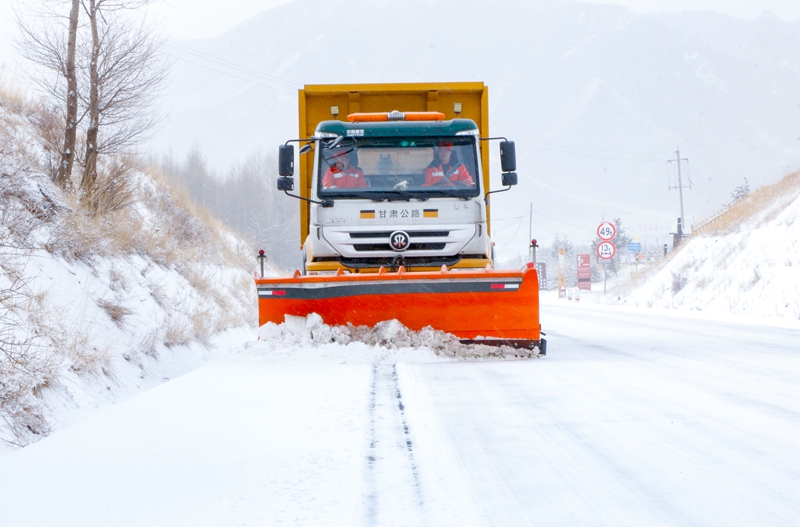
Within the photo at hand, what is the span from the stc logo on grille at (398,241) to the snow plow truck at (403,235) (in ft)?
0.04

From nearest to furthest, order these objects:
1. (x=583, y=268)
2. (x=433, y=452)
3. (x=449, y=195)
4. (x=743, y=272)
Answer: (x=433, y=452) → (x=449, y=195) → (x=743, y=272) → (x=583, y=268)

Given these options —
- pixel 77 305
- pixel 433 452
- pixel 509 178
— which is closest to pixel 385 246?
pixel 509 178

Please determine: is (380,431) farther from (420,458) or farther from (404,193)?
(404,193)

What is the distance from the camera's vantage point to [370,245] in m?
8.37

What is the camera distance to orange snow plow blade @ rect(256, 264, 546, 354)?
7.27 metres

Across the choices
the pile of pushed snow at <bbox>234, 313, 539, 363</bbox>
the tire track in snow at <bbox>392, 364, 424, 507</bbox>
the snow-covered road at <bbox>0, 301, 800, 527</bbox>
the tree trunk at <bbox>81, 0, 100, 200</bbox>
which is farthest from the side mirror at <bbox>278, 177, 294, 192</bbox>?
the tree trunk at <bbox>81, 0, 100, 200</bbox>

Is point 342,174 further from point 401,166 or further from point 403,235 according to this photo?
point 403,235

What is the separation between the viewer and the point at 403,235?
27.0 feet

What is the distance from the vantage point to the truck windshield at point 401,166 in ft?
28.3

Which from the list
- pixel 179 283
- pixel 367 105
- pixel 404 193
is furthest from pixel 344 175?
pixel 179 283

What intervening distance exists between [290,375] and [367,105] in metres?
5.02

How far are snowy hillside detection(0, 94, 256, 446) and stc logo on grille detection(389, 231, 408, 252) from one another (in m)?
2.87

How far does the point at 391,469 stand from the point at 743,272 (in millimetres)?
15404

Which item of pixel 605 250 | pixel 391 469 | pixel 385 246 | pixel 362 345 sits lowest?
pixel 391 469
